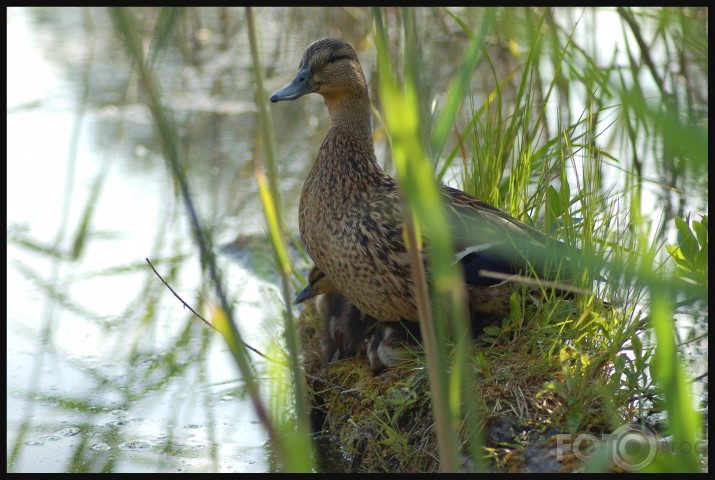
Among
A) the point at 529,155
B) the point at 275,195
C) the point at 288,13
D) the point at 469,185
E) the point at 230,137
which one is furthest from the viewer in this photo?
the point at 288,13

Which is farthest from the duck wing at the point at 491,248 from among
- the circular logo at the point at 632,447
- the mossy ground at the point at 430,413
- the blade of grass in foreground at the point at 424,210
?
the blade of grass in foreground at the point at 424,210

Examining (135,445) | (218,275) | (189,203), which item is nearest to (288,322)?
(218,275)

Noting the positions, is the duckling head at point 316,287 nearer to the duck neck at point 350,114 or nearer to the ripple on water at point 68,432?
the duck neck at point 350,114

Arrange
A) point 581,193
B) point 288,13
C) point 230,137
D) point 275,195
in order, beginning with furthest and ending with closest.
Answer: point 288,13 < point 230,137 < point 581,193 < point 275,195

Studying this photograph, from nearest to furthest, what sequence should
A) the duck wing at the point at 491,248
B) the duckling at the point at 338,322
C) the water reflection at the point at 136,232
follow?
1. the duck wing at the point at 491,248
2. the water reflection at the point at 136,232
3. the duckling at the point at 338,322

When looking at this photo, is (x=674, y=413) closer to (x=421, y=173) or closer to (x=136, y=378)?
(x=421, y=173)

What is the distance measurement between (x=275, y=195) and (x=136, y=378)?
231cm

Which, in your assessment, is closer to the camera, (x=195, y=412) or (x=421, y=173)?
(x=421, y=173)

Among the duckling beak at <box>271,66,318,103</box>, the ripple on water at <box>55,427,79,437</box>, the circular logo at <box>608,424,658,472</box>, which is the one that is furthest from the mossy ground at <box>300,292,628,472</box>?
the duckling beak at <box>271,66,318,103</box>

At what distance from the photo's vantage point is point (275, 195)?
1.87m

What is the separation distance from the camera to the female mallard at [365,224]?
3.38 meters

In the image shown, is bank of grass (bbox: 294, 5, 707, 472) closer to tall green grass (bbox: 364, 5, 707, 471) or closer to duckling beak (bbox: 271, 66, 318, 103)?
tall green grass (bbox: 364, 5, 707, 471)

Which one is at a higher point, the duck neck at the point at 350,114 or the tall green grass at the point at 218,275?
the duck neck at the point at 350,114

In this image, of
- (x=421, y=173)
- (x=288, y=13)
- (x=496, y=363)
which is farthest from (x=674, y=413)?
(x=288, y=13)
